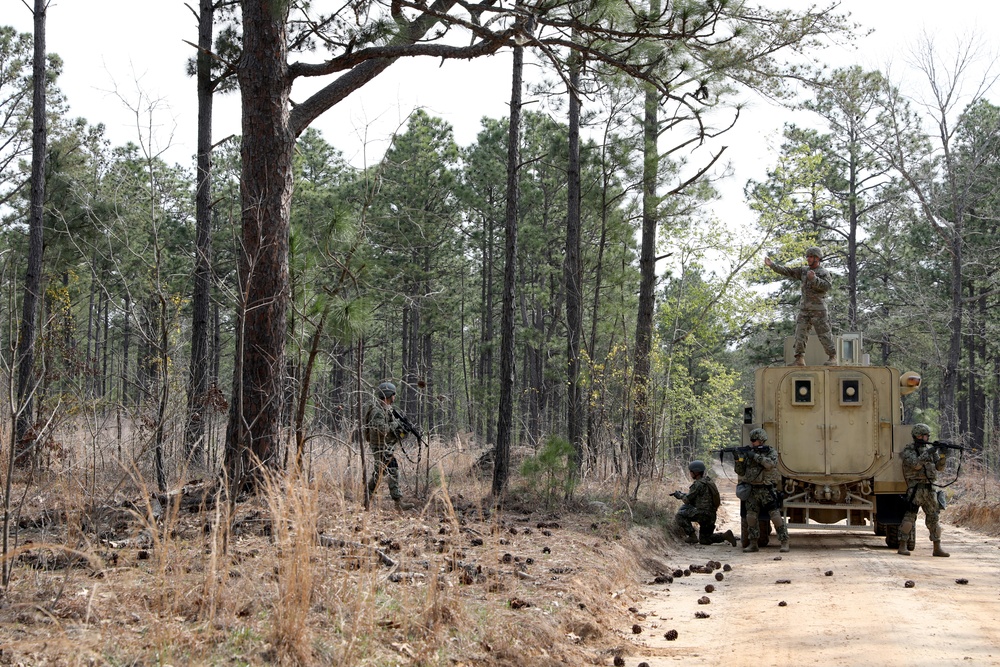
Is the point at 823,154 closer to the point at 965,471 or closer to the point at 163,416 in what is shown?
the point at 965,471

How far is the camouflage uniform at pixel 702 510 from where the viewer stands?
13.1 m

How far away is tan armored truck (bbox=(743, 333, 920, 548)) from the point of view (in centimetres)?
1229

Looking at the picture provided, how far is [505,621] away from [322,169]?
1319 inches

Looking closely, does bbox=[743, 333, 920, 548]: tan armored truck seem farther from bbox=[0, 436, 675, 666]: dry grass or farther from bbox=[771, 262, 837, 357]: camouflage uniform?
bbox=[0, 436, 675, 666]: dry grass

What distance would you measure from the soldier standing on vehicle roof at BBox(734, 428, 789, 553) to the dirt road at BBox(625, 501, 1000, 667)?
36 centimetres

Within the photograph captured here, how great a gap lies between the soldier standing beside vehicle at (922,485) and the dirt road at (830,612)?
273 millimetres

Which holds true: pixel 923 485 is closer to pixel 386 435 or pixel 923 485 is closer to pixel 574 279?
pixel 386 435

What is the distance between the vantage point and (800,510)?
12664 mm

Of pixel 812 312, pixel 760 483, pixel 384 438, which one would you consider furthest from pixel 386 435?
pixel 812 312

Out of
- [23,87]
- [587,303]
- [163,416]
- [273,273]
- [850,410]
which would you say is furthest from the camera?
[587,303]

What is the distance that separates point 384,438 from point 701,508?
4.89 metres

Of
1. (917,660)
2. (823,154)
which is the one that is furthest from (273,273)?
(823,154)

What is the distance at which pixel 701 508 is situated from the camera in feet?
43.0

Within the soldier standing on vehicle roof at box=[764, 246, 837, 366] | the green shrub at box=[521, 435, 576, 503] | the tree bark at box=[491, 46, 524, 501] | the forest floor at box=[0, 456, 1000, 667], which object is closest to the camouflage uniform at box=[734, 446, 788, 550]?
the forest floor at box=[0, 456, 1000, 667]
